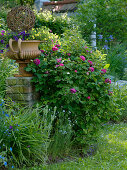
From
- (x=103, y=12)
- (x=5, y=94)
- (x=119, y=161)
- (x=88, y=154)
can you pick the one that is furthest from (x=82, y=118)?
(x=103, y=12)

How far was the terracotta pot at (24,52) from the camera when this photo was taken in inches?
139

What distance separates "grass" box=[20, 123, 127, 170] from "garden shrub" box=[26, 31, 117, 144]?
271 mm

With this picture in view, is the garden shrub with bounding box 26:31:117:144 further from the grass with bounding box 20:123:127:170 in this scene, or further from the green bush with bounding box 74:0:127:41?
the green bush with bounding box 74:0:127:41

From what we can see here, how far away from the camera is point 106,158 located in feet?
10.7

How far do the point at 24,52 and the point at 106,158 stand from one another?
1.78 m

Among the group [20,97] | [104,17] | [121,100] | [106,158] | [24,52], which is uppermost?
[104,17]

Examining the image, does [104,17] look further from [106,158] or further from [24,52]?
[106,158]

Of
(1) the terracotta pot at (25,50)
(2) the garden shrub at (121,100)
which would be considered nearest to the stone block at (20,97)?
(1) the terracotta pot at (25,50)

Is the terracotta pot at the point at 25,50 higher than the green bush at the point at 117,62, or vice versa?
the terracotta pot at the point at 25,50

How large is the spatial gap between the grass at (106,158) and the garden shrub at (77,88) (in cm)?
27

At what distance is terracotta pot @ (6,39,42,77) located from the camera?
353cm

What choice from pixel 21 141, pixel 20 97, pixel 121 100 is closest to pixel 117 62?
pixel 121 100

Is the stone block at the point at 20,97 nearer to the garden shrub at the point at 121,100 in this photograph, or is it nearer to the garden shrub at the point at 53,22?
the garden shrub at the point at 121,100

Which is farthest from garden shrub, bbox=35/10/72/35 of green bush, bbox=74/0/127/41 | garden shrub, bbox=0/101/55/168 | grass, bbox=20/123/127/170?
garden shrub, bbox=0/101/55/168
